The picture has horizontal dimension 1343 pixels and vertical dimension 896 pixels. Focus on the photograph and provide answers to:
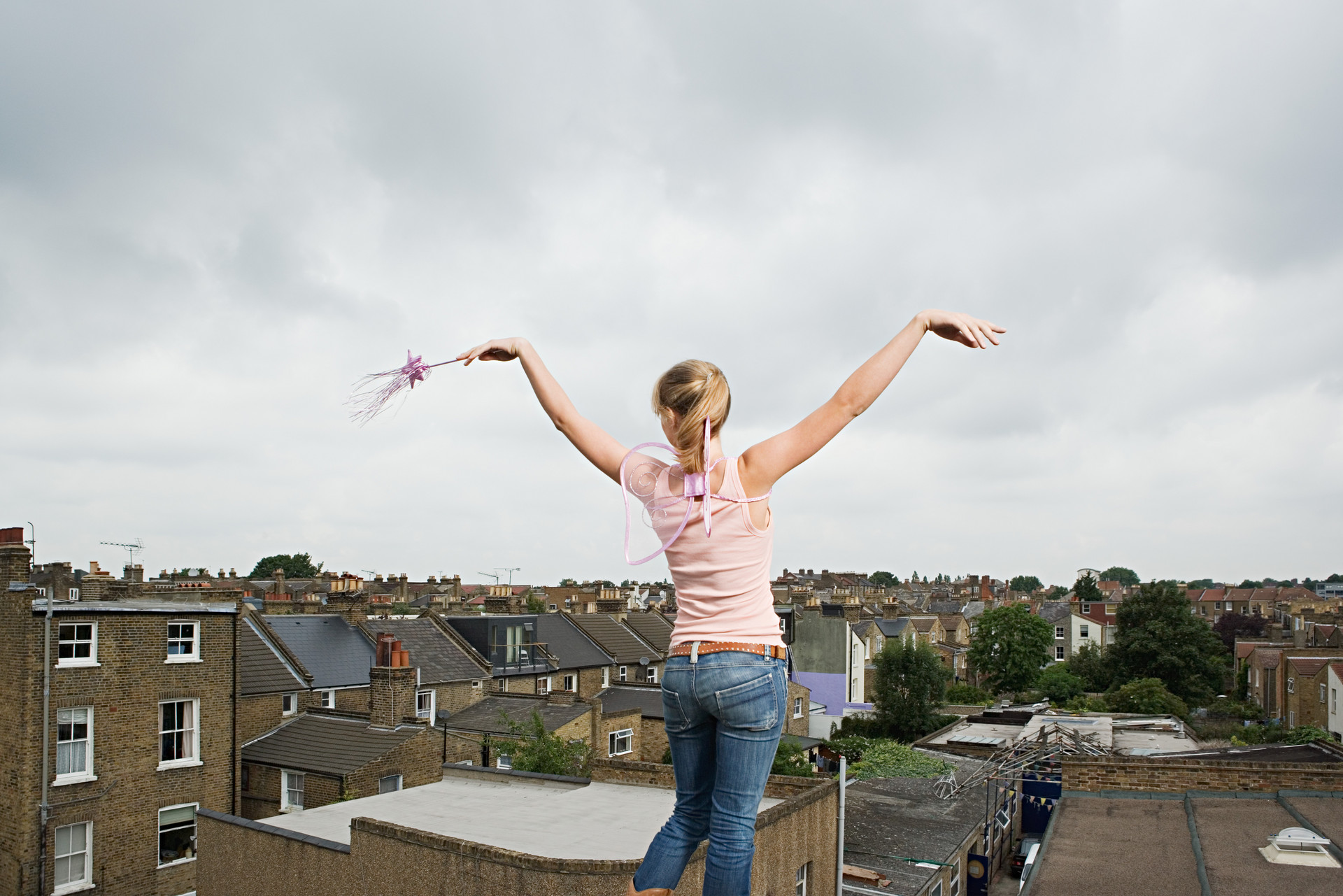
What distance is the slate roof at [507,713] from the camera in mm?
31422

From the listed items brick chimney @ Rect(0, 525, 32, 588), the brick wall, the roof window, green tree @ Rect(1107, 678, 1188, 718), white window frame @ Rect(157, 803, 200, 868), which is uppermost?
brick chimney @ Rect(0, 525, 32, 588)

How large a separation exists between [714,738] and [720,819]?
26 centimetres

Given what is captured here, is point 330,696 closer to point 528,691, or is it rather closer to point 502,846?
point 528,691

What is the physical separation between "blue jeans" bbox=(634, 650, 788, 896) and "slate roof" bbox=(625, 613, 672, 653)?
46918 millimetres

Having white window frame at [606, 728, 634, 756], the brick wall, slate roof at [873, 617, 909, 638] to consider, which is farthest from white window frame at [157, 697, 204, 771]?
slate roof at [873, 617, 909, 638]

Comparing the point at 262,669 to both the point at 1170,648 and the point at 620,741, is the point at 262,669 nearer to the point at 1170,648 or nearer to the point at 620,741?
the point at 620,741

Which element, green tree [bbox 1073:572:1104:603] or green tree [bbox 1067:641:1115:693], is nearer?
green tree [bbox 1067:641:1115:693]

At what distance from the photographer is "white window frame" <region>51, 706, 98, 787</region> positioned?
22.8 metres

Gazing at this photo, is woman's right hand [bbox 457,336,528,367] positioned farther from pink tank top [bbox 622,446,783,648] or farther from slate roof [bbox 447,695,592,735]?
slate roof [bbox 447,695,592,735]

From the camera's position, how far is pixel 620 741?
33.9 meters

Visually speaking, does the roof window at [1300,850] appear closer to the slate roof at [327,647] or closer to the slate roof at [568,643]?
the slate roof at [327,647]

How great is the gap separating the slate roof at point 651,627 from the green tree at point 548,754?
21.1 metres

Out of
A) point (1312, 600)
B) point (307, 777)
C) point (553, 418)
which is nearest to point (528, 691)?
point (307, 777)

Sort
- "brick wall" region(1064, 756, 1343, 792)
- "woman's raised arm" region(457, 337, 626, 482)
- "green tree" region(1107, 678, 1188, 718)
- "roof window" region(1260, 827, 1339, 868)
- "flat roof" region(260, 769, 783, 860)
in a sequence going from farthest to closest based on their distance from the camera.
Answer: "green tree" region(1107, 678, 1188, 718) → "flat roof" region(260, 769, 783, 860) → "brick wall" region(1064, 756, 1343, 792) → "roof window" region(1260, 827, 1339, 868) → "woman's raised arm" region(457, 337, 626, 482)
